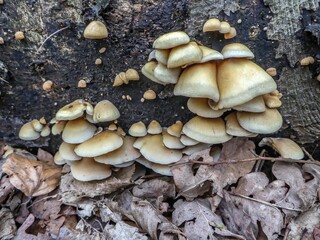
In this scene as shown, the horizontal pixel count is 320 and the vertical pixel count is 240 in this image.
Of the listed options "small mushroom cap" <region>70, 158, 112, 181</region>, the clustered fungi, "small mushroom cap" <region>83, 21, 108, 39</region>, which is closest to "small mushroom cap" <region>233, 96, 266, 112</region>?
the clustered fungi

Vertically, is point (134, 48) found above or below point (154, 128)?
above

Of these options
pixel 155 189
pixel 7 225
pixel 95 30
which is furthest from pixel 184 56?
pixel 7 225

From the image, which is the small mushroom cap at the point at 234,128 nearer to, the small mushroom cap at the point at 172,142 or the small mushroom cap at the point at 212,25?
the small mushroom cap at the point at 172,142

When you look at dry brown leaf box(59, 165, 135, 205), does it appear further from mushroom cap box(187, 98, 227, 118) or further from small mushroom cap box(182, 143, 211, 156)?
mushroom cap box(187, 98, 227, 118)

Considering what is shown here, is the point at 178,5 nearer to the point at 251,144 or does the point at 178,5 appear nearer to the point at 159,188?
the point at 251,144

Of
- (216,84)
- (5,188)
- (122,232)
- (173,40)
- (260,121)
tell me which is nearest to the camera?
(173,40)

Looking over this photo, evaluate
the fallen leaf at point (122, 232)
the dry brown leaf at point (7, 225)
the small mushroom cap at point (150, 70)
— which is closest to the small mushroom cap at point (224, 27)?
the small mushroom cap at point (150, 70)

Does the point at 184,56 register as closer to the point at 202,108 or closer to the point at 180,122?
the point at 202,108
